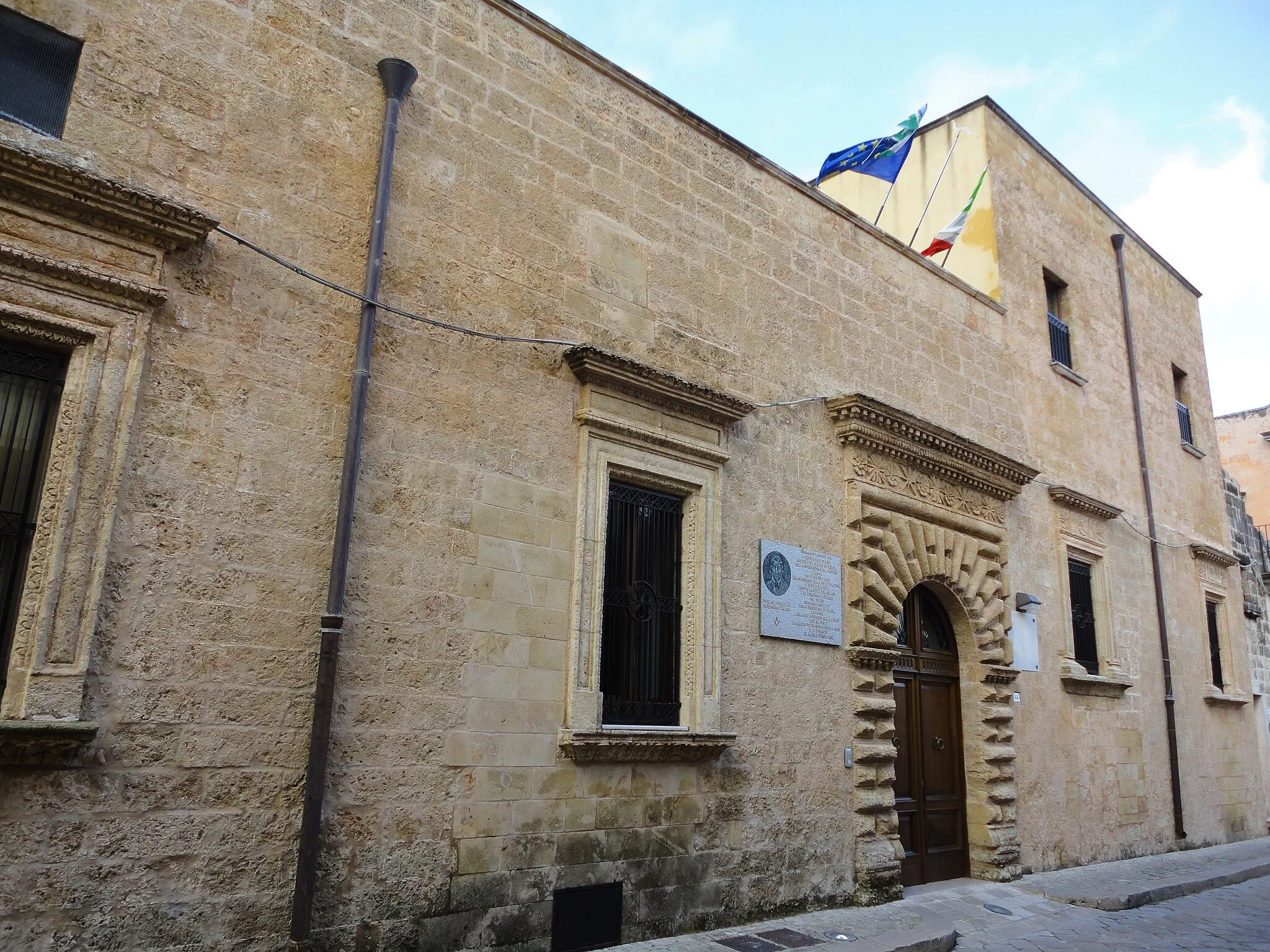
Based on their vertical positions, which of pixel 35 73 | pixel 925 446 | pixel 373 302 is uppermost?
pixel 35 73

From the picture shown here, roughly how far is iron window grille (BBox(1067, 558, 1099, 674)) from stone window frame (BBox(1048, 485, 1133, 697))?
3 cm

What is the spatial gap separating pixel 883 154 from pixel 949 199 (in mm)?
1992

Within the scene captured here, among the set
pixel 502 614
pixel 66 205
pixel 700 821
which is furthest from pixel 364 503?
pixel 700 821

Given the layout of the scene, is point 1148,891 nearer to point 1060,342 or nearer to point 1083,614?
point 1083,614

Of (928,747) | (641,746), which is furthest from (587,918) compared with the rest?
(928,747)

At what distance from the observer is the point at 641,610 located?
614 cm

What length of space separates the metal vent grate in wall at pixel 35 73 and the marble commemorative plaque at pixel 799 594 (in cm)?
487

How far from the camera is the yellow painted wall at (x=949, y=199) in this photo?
10688 mm

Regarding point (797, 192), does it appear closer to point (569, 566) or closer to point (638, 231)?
point (638, 231)

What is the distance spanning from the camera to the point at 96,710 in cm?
401

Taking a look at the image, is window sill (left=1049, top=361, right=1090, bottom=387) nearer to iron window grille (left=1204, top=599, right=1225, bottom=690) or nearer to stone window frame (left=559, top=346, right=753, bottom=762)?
iron window grille (left=1204, top=599, right=1225, bottom=690)

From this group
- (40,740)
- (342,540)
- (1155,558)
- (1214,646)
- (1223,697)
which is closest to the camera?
(40,740)

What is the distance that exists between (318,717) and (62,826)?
1072 millimetres

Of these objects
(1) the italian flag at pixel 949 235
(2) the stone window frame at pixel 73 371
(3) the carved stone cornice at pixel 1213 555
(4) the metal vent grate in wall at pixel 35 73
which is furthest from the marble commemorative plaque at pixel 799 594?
(3) the carved stone cornice at pixel 1213 555
